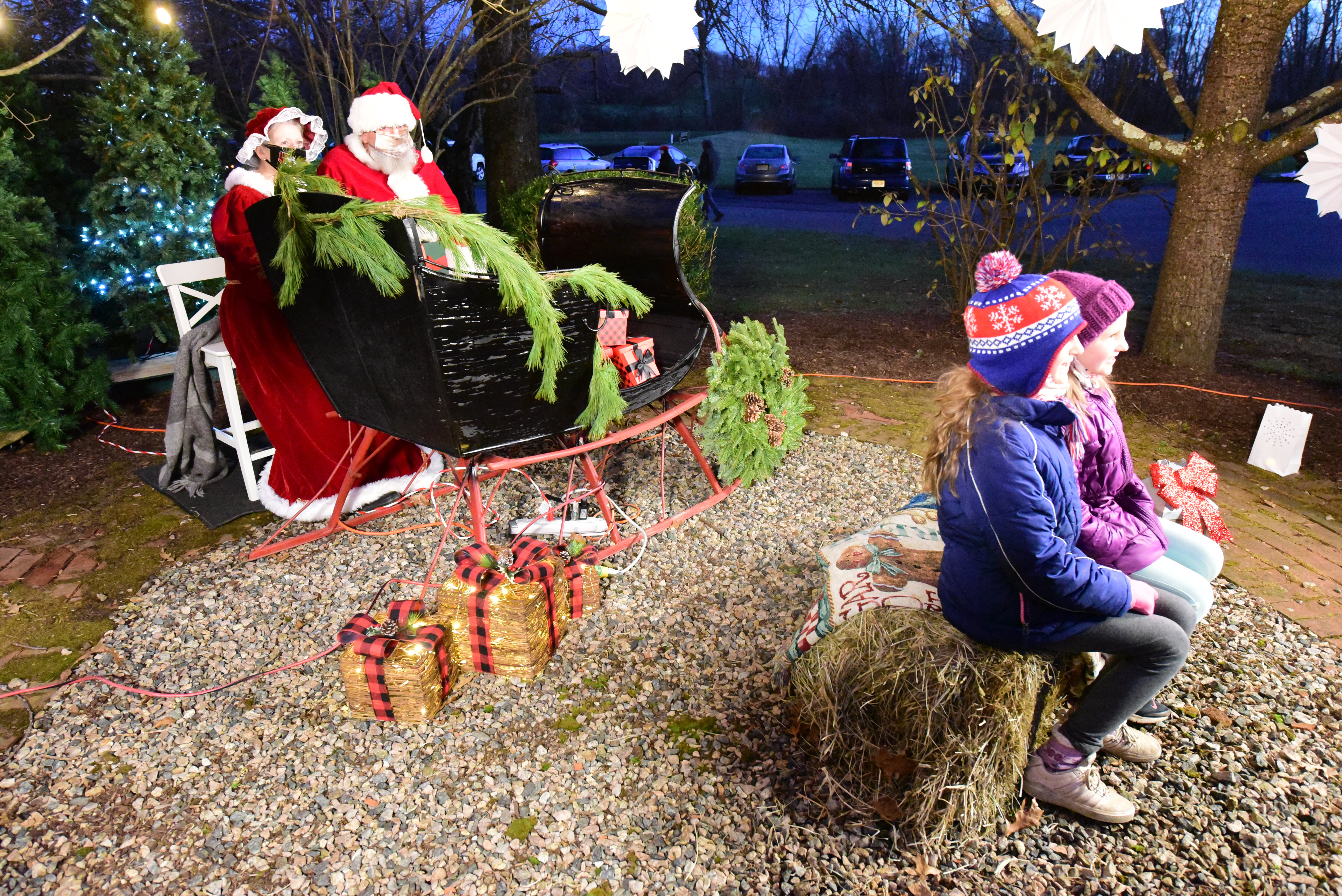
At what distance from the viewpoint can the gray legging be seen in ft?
6.18

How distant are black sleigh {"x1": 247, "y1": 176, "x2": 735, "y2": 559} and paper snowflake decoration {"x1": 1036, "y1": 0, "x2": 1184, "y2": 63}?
147 cm

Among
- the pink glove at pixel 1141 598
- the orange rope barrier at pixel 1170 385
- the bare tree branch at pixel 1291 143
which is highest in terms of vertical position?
the bare tree branch at pixel 1291 143

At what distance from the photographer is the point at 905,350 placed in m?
6.04

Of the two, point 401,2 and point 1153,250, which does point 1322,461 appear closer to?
point 401,2

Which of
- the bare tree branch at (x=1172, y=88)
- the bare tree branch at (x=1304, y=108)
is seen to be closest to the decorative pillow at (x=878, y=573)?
the bare tree branch at (x=1172, y=88)

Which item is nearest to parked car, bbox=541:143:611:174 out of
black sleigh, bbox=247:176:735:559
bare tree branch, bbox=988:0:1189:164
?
bare tree branch, bbox=988:0:1189:164

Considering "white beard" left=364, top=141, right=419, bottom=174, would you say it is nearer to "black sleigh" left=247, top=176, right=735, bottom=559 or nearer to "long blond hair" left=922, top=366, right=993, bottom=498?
"black sleigh" left=247, top=176, right=735, bottom=559

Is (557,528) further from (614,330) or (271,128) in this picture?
(271,128)

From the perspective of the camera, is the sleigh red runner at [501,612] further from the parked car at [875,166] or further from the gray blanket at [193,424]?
the parked car at [875,166]

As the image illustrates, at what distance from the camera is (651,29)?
337 centimetres

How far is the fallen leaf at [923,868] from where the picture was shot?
1.87m

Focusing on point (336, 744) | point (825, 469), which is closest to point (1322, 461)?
point (825, 469)

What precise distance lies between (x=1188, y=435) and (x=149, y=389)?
19.8 ft

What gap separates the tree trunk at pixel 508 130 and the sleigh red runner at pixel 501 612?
493 centimetres
